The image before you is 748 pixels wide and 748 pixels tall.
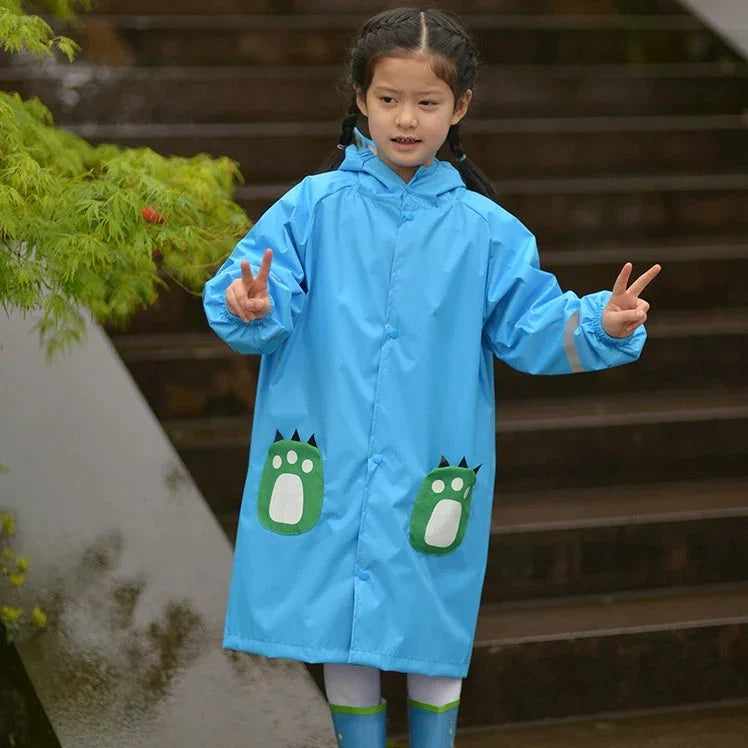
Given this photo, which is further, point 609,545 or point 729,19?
point 729,19

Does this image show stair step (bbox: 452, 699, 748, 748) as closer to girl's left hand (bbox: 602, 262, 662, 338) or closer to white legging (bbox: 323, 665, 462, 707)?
white legging (bbox: 323, 665, 462, 707)

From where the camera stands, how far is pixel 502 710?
3.76m

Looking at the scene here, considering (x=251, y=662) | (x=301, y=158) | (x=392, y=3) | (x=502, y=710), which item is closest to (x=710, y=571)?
(x=502, y=710)

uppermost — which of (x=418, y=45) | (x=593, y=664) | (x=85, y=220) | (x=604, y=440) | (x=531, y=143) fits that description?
(x=531, y=143)

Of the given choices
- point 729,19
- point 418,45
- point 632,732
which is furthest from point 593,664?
point 729,19

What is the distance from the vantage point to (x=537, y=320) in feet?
8.84

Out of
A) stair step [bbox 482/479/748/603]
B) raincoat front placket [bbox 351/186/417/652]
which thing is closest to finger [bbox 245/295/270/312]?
raincoat front placket [bbox 351/186/417/652]

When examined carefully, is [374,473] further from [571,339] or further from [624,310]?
[624,310]

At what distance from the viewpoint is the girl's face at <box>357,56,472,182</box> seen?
263cm

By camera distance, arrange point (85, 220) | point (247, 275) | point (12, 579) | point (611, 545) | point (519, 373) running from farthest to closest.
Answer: point (519, 373), point (611, 545), point (12, 579), point (85, 220), point (247, 275)

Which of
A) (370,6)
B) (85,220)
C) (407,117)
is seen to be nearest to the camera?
(407,117)

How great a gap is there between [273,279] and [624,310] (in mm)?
626

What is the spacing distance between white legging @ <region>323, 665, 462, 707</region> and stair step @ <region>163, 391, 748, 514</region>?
1.48 meters

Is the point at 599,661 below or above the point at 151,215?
below
